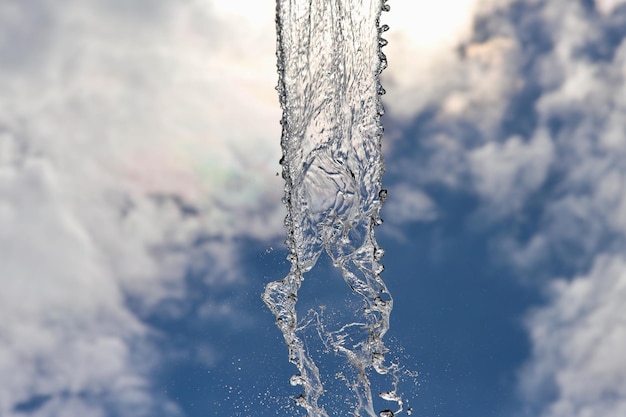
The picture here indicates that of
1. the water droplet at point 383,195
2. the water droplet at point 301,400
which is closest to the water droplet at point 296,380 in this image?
the water droplet at point 301,400

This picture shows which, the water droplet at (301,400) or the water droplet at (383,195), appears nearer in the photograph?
the water droplet at (383,195)

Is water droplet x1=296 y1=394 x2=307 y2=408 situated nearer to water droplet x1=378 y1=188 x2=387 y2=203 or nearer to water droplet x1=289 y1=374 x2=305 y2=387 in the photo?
water droplet x1=289 y1=374 x2=305 y2=387

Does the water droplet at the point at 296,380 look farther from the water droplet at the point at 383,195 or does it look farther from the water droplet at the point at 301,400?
the water droplet at the point at 383,195

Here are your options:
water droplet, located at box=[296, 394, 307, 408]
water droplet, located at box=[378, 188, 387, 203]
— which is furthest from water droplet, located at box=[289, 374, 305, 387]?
water droplet, located at box=[378, 188, 387, 203]

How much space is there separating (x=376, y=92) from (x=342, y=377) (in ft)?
16.9

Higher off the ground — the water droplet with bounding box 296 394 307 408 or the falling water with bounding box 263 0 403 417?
the falling water with bounding box 263 0 403 417

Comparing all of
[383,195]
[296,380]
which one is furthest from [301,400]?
[383,195]

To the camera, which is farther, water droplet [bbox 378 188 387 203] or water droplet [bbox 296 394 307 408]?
water droplet [bbox 296 394 307 408]

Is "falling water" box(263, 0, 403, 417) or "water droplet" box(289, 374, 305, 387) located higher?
"falling water" box(263, 0, 403, 417)

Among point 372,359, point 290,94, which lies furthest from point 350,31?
point 372,359

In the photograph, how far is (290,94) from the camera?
14.1m

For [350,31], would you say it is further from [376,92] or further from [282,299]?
[282,299]

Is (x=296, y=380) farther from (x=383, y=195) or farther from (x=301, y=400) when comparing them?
(x=383, y=195)

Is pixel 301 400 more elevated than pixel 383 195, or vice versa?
pixel 383 195
